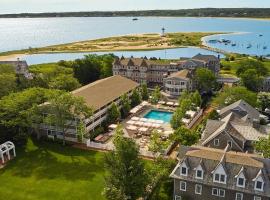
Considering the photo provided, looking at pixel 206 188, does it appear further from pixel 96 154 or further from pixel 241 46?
pixel 241 46

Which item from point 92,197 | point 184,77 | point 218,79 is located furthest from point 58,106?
point 218,79

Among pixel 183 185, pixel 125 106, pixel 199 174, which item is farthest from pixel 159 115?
pixel 199 174

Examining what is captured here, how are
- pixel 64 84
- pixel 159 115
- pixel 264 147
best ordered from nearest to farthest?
pixel 264 147 < pixel 159 115 < pixel 64 84

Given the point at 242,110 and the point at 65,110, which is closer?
the point at 65,110

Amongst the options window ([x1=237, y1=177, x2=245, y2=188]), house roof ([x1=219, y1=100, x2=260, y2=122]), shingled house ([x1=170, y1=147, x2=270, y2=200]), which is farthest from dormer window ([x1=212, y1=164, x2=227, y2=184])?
house roof ([x1=219, y1=100, x2=260, y2=122])

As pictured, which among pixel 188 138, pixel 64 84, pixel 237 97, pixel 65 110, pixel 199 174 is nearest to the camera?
pixel 199 174

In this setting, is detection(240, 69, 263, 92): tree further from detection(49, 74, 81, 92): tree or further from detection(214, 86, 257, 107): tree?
detection(49, 74, 81, 92): tree

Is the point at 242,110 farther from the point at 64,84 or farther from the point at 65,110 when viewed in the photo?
the point at 64,84
